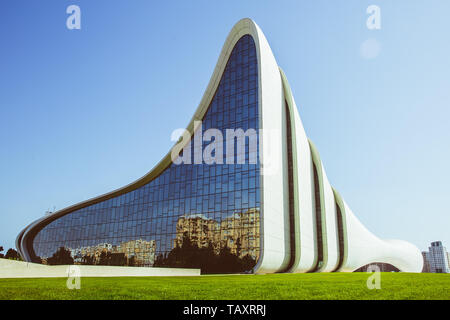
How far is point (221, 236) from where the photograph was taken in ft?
84.9

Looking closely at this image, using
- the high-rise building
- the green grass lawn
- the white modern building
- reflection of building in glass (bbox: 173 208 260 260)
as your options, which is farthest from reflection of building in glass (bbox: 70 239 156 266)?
the high-rise building

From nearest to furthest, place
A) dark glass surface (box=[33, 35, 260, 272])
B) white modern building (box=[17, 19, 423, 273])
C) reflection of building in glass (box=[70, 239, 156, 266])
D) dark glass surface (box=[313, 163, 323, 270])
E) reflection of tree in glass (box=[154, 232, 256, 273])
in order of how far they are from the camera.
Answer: reflection of tree in glass (box=[154, 232, 256, 273])
white modern building (box=[17, 19, 423, 273])
dark glass surface (box=[33, 35, 260, 272])
reflection of building in glass (box=[70, 239, 156, 266])
dark glass surface (box=[313, 163, 323, 270])

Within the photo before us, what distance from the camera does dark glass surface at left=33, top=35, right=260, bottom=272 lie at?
2513 cm

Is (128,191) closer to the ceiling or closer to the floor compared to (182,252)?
closer to the ceiling

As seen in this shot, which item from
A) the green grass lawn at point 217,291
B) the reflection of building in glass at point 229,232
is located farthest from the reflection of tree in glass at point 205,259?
the green grass lawn at point 217,291

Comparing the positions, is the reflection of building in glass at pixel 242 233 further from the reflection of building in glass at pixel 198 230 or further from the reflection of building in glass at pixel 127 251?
the reflection of building in glass at pixel 127 251

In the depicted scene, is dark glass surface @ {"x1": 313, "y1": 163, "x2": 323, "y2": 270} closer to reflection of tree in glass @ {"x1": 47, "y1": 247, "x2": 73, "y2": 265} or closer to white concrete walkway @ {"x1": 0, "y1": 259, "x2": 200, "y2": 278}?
white concrete walkway @ {"x1": 0, "y1": 259, "x2": 200, "y2": 278}

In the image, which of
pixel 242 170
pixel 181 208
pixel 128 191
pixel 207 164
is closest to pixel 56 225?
pixel 128 191

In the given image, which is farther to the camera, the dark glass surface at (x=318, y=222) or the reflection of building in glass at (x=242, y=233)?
the dark glass surface at (x=318, y=222)

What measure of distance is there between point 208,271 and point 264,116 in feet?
42.5

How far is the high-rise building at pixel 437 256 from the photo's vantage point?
15539 centimetres

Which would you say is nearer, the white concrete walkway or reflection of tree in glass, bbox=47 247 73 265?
the white concrete walkway

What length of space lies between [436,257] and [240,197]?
171134 millimetres
